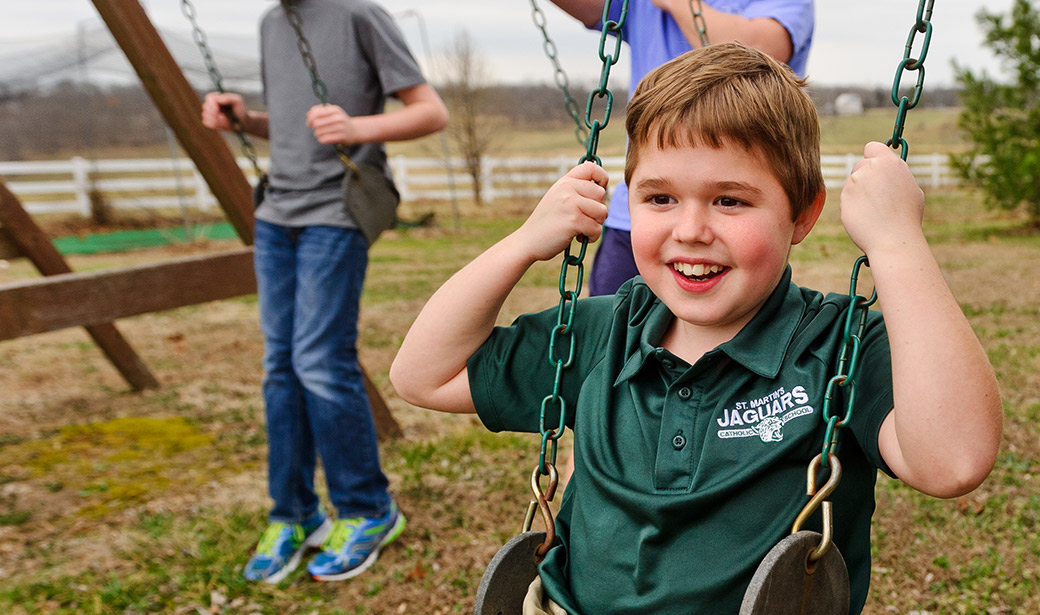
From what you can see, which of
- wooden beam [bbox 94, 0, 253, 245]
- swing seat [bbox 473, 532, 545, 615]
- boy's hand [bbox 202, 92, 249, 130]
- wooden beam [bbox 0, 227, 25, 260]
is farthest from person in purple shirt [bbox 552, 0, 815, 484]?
wooden beam [bbox 0, 227, 25, 260]

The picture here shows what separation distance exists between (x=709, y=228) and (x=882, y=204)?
25cm

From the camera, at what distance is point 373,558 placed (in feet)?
9.75

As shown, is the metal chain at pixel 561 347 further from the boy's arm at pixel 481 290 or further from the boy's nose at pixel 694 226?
the boy's nose at pixel 694 226

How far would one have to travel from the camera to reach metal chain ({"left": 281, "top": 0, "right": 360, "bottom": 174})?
263 centimetres

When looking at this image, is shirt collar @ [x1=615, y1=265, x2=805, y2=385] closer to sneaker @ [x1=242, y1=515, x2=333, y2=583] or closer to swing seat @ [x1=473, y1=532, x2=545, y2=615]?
swing seat @ [x1=473, y1=532, x2=545, y2=615]

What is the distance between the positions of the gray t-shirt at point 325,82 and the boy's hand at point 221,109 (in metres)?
0.32

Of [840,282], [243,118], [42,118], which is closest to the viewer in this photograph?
[243,118]

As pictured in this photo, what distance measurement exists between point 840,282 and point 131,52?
504 centimetres

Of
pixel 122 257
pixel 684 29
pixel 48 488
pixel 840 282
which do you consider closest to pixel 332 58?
pixel 684 29

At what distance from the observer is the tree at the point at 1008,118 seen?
1105 cm

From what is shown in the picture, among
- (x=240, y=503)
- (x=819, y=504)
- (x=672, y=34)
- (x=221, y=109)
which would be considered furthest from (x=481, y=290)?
(x=240, y=503)

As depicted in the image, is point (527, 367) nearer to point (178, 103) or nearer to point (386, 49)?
point (386, 49)

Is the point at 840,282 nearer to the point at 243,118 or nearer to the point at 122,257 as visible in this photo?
the point at 243,118

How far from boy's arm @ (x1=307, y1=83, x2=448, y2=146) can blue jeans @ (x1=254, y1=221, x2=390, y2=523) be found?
0.30 meters
